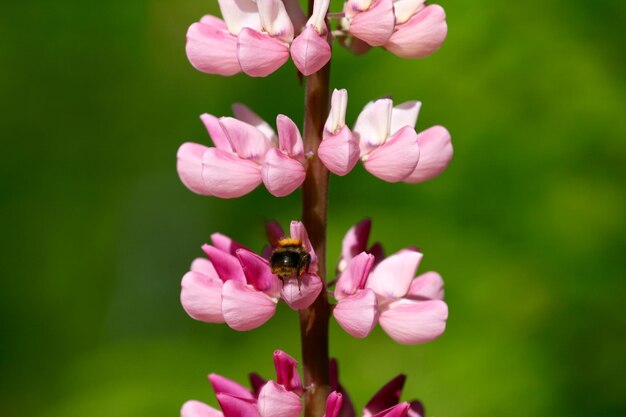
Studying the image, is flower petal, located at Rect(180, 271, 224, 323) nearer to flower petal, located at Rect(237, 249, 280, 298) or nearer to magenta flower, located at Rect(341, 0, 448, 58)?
flower petal, located at Rect(237, 249, 280, 298)

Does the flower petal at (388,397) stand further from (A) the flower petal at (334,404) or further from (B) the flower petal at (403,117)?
(B) the flower petal at (403,117)

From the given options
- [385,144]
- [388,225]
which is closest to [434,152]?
[385,144]

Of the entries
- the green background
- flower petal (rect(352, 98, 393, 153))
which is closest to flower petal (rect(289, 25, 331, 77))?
flower petal (rect(352, 98, 393, 153))

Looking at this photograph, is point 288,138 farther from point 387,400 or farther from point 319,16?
point 387,400

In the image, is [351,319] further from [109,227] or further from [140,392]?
[109,227]

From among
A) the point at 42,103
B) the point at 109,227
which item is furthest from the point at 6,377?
the point at 42,103

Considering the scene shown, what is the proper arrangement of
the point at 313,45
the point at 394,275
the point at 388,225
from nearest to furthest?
the point at 313,45 → the point at 394,275 → the point at 388,225
